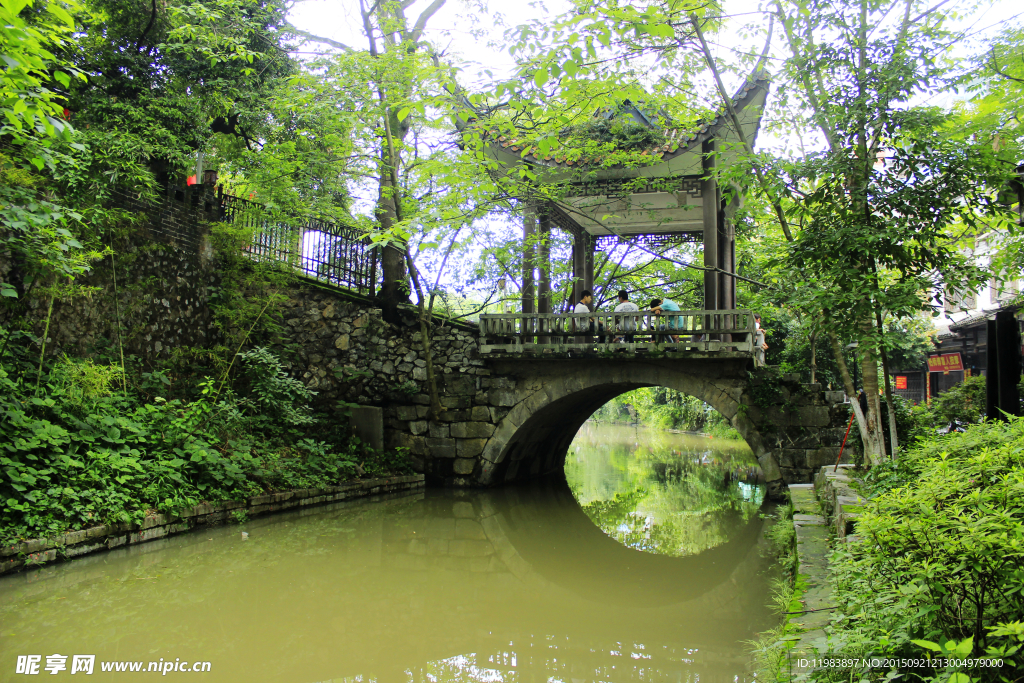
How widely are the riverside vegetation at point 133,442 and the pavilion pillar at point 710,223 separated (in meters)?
5.44

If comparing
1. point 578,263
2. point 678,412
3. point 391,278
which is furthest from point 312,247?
point 678,412

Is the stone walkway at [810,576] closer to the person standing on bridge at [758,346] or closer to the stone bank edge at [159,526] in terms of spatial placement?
the person standing on bridge at [758,346]

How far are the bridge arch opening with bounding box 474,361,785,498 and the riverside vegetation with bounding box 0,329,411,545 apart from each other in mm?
2332

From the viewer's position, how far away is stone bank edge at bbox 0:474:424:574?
4.68m

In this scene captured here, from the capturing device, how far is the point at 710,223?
27.4 feet

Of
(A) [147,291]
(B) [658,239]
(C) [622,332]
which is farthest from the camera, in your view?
(B) [658,239]

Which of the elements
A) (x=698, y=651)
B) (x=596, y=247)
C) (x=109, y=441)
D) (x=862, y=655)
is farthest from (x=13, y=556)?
(x=596, y=247)

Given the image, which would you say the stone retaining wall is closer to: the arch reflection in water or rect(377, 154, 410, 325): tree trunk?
the arch reflection in water

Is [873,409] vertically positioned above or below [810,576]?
above

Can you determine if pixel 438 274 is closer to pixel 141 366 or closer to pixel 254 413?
pixel 254 413

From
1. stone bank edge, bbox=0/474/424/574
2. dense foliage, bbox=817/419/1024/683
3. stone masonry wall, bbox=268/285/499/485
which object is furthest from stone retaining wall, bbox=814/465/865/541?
stone bank edge, bbox=0/474/424/574

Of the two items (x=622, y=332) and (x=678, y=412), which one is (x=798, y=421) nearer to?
(x=622, y=332)

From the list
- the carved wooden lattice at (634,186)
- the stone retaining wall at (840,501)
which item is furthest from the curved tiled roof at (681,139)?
the stone retaining wall at (840,501)

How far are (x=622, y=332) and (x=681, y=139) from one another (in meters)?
2.63
